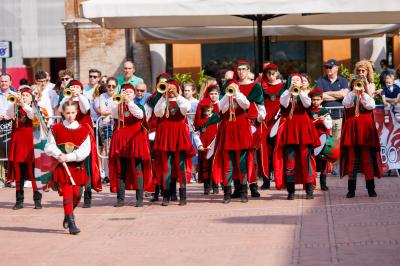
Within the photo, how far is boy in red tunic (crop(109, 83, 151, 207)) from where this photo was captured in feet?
49.9

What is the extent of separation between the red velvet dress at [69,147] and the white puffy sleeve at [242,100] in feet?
9.00

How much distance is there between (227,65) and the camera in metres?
28.6

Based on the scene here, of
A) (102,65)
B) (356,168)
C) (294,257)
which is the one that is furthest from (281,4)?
(102,65)

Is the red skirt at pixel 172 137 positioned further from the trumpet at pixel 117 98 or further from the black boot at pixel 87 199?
the black boot at pixel 87 199

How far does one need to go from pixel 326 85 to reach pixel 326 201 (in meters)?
3.72

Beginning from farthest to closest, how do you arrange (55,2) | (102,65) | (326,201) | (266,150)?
1. (55,2)
2. (102,65)
3. (266,150)
4. (326,201)

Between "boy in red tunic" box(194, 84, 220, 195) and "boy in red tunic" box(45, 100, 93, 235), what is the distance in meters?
3.58

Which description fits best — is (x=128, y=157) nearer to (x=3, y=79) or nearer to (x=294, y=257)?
(x=3, y=79)

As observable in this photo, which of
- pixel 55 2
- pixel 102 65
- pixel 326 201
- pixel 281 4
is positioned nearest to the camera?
pixel 326 201

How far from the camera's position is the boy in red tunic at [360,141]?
50.6 ft

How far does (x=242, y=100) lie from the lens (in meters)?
15.0

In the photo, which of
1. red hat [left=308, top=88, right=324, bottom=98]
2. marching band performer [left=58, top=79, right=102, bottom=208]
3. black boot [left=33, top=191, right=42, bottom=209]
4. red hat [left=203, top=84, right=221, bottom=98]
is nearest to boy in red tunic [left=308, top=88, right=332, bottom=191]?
red hat [left=308, top=88, right=324, bottom=98]

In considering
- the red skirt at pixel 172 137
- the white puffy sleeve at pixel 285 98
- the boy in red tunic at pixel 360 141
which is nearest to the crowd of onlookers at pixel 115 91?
the red skirt at pixel 172 137

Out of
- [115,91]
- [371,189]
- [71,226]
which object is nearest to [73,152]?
[71,226]
